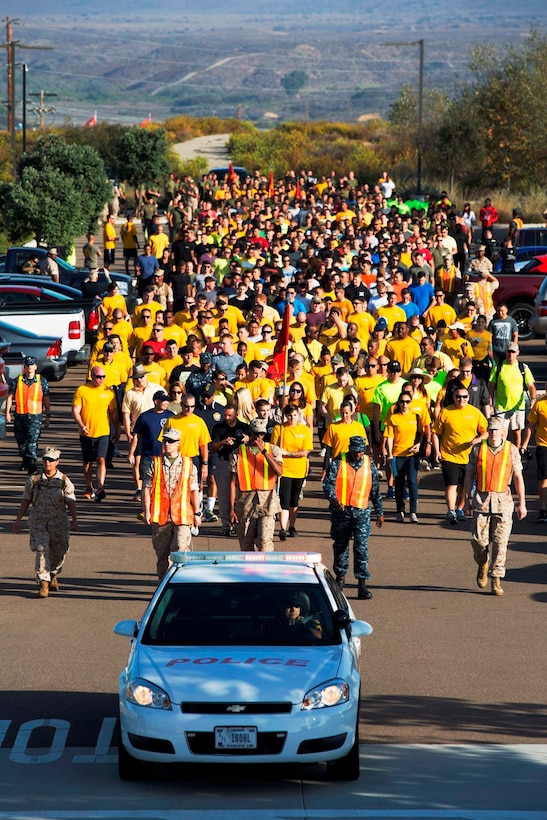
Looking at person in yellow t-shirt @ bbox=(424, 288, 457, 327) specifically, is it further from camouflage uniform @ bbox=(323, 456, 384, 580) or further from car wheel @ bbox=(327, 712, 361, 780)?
car wheel @ bbox=(327, 712, 361, 780)

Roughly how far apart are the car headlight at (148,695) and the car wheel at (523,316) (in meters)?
22.6

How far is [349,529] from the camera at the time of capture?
13.9 m

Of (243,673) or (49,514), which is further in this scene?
(49,514)

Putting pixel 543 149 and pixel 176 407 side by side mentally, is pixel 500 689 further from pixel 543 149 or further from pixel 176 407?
pixel 543 149

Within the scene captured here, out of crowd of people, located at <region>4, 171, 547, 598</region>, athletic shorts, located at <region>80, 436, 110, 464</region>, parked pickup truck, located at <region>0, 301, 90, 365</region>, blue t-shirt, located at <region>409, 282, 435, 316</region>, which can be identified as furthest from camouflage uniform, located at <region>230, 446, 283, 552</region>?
parked pickup truck, located at <region>0, 301, 90, 365</region>

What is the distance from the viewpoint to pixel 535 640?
40.6 feet

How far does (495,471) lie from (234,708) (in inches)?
232

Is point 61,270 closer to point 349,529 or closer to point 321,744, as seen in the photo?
point 349,529

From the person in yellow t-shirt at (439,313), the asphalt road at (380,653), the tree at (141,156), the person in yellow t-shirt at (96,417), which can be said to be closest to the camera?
the asphalt road at (380,653)

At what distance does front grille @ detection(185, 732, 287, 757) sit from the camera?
866 cm

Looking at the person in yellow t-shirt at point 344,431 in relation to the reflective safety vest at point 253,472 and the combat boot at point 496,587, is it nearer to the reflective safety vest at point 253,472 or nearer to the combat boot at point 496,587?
the reflective safety vest at point 253,472

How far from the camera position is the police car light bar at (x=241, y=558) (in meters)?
10.4

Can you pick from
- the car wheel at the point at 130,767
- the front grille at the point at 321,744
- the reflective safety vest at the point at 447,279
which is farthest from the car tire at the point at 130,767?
the reflective safety vest at the point at 447,279

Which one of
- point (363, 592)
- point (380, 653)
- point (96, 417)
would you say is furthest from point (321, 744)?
point (96, 417)
